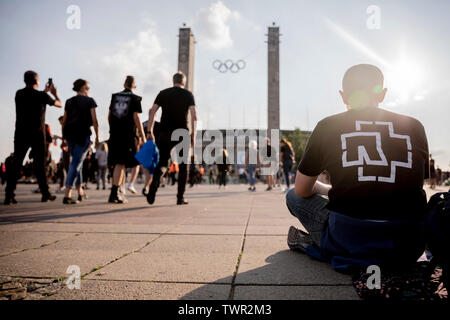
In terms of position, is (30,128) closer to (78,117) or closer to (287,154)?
(78,117)

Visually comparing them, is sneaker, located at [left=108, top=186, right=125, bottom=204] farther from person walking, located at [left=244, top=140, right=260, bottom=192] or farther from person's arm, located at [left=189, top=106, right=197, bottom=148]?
person walking, located at [left=244, top=140, right=260, bottom=192]

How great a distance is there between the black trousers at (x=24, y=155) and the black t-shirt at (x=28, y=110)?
115 millimetres

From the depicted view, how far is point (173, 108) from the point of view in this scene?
5328 mm

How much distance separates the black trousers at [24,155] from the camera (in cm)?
507

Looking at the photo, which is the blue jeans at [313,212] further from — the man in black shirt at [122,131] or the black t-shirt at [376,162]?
the man in black shirt at [122,131]

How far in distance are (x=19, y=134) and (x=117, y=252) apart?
411cm

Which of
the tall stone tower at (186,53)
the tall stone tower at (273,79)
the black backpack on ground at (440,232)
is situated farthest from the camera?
the tall stone tower at (186,53)

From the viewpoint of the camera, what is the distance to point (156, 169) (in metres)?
5.23

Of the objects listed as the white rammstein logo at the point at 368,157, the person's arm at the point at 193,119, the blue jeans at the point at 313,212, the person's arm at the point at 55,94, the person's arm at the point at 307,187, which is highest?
the person's arm at the point at 55,94

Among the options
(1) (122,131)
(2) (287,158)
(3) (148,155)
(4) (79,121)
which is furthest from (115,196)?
(2) (287,158)

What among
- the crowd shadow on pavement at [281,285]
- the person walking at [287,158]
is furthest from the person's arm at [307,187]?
the person walking at [287,158]

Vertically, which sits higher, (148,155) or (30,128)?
(30,128)

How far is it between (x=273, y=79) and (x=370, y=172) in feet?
179

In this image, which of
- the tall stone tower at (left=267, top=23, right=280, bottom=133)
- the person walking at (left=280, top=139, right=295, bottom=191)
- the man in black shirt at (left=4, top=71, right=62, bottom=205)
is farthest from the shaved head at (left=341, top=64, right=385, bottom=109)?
the tall stone tower at (left=267, top=23, right=280, bottom=133)
